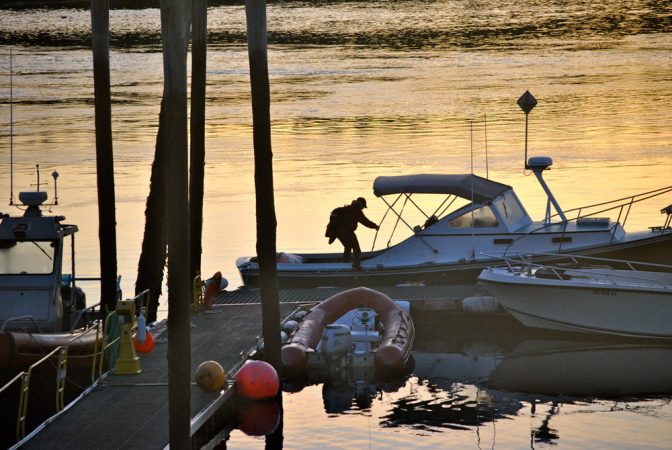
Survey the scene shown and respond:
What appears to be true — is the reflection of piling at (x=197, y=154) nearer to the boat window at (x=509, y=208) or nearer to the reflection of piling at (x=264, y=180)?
the reflection of piling at (x=264, y=180)

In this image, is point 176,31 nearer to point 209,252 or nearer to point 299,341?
point 299,341

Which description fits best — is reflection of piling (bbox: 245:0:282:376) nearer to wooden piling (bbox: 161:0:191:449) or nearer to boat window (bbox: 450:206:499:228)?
wooden piling (bbox: 161:0:191:449)

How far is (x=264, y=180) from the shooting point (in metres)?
21.2

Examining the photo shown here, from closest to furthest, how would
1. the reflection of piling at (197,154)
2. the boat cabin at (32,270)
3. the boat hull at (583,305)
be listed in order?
the boat cabin at (32,270), the boat hull at (583,305), the reflection of piling at (197,154)

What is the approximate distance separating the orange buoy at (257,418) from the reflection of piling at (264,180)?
39.7 inches

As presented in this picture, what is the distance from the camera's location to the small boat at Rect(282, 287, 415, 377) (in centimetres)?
2230

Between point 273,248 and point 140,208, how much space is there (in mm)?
18504

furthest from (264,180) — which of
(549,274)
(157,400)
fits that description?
(549,274)

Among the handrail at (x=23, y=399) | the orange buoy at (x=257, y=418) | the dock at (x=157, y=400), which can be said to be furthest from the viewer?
the orange buoy at (x=257, y=418)

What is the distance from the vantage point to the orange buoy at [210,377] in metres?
19.3

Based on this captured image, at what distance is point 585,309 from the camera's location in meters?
25.0

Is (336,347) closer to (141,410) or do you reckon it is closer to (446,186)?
(141,410)

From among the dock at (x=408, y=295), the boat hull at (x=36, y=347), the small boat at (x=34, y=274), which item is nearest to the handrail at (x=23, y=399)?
the boat hull at (x=36, y=347)

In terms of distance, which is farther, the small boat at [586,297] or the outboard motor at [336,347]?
the small boat at [586,297]
